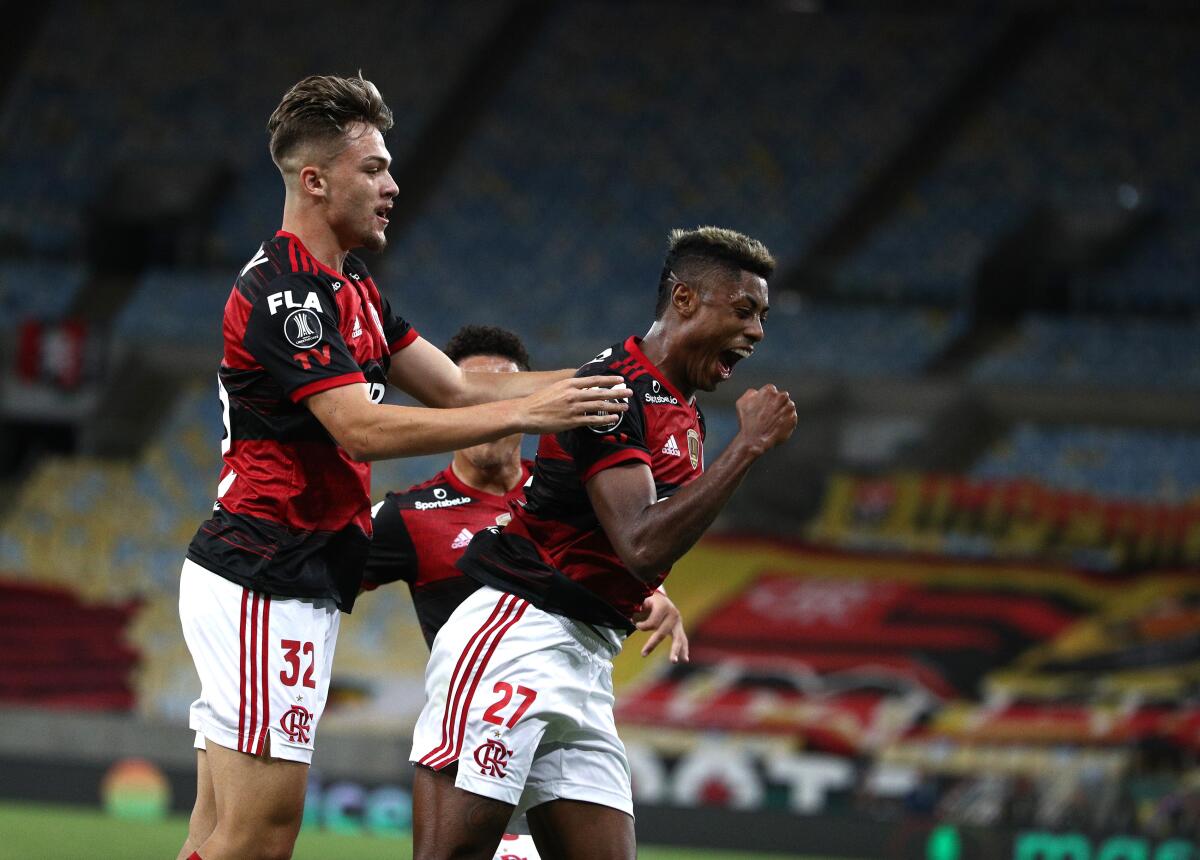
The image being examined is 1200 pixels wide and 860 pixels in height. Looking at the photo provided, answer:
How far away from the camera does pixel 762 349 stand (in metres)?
17.4

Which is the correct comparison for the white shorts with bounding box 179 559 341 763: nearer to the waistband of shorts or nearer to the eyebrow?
the waistband of shorts

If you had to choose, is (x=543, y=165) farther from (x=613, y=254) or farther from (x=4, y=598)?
(x=4, y=598)

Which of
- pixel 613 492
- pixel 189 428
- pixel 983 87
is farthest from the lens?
pixel 983 87

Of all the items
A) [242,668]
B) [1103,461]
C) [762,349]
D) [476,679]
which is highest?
[762,349]

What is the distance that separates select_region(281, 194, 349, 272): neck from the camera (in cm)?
418

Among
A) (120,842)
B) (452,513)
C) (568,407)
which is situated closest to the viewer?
(568,407)

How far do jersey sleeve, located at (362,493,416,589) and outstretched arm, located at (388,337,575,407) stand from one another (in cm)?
77

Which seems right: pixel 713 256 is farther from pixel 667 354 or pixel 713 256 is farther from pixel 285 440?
pixel 285 440

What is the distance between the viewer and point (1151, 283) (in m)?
18.0

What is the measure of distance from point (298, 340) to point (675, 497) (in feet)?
3.23

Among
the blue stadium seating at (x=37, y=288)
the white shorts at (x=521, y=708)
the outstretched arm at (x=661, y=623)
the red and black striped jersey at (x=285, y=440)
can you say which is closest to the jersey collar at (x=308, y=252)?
the red and black striped jersey at (x=285, y=440)

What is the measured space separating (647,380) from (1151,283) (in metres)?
14.8

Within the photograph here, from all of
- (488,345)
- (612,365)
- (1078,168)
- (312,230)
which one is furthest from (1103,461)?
(312,230)

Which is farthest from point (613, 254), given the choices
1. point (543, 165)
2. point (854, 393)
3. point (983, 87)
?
point (983, 87)
